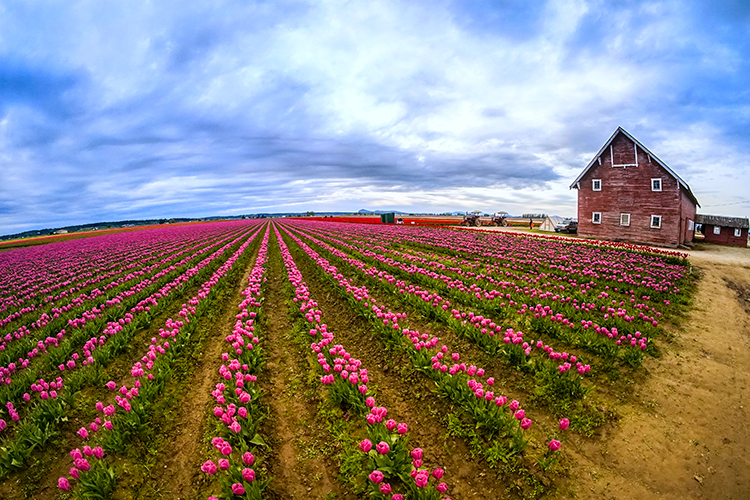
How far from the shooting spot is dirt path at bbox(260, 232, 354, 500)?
3.59 meters

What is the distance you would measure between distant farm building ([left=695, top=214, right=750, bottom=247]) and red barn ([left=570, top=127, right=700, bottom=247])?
10.4ft

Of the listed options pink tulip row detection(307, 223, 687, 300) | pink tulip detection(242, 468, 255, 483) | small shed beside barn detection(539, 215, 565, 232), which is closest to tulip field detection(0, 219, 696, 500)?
pink tulip detection(242, 468, 255, 483)

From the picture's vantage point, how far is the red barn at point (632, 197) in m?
26.2

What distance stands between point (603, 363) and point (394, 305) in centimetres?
538

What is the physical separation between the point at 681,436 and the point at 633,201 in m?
32.6

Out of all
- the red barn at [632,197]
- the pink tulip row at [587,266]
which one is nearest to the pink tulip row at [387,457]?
the pink tulip row at [587,266]

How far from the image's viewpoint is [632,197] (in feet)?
93.6

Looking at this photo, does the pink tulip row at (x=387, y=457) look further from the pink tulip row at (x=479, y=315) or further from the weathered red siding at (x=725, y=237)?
the weathered red siding at (x=725, y=237)

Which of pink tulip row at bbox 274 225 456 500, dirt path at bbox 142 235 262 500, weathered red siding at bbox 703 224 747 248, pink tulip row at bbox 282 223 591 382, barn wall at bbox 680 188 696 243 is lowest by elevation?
dirt path at bbox 142 235 262 500

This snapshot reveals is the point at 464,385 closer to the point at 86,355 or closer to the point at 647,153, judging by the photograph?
the point at 86,355

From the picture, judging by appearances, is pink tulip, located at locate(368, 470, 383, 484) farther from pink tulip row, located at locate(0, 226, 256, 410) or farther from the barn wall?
the barn wall

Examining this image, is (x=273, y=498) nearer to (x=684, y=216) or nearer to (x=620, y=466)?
(x=620, y=466)

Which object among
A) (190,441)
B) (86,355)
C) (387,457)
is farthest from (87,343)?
(387,457)

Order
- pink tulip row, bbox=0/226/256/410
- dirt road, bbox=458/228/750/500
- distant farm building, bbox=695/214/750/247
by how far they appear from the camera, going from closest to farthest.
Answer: dirt road, bbox=458/228/750/500
pink tulip row, bbox=0/226/256/410
distant farm building, bbox=695/214/750/247
